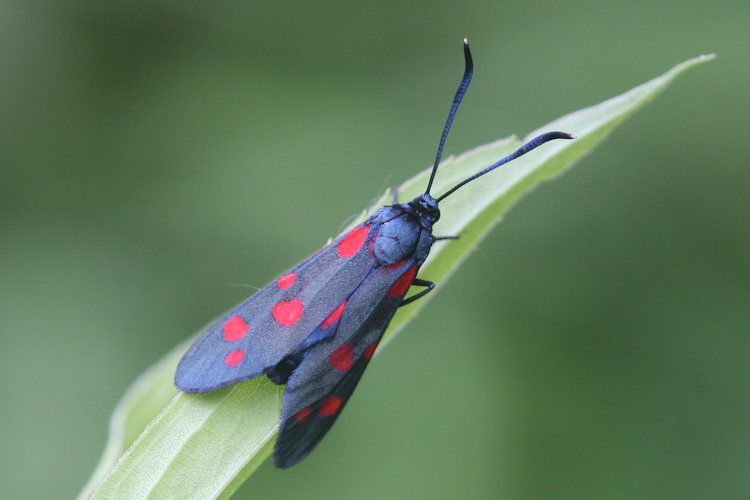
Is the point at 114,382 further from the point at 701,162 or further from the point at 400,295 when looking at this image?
the point at 701,162

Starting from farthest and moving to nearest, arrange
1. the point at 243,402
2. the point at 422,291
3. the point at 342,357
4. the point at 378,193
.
Result: the point at 378,193 → the point at 422,291 → the point at 342,357 → the point at 243,402

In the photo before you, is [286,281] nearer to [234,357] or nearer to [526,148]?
[234,357]

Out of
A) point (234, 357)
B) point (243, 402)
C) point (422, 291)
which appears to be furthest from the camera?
point (422, 291)

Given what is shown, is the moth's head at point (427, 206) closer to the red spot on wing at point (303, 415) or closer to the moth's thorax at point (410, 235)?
the moth's thorax at point (410, 235)

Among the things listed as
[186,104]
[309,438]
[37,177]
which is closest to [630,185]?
[309,438]

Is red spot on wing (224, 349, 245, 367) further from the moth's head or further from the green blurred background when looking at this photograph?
the green blurred background

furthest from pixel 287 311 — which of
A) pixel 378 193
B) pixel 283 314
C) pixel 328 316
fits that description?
pixel 378 193

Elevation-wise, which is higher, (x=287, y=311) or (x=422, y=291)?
(x=287, y=311)
